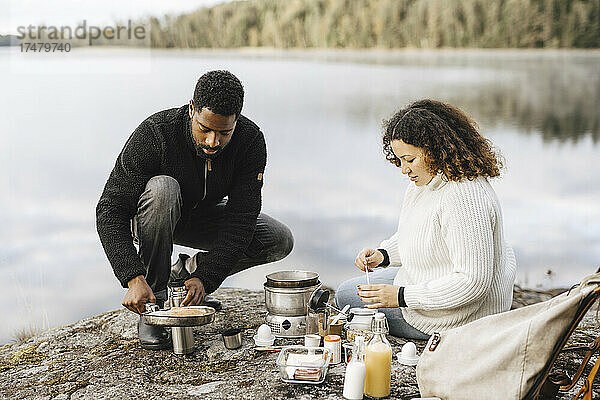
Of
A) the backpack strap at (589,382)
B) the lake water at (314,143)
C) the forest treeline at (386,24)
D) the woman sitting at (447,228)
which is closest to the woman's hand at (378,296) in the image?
the woman sitting at (447,228)

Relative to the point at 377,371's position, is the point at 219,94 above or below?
above

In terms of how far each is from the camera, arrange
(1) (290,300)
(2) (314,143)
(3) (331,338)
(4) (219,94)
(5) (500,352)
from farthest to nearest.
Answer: (2) (314,143)
(1) (290,300)
(4) (219,94)
(3) (331,338)
(5) (500,352)

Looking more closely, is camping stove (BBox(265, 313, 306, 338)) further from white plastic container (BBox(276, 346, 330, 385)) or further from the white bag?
the white bag

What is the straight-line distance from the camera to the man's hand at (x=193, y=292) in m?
2.88

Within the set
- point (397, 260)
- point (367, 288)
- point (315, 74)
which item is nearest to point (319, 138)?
point (315, 74)

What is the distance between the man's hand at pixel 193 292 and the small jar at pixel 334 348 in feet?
1.91

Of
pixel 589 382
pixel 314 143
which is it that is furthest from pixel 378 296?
pixel 314 143

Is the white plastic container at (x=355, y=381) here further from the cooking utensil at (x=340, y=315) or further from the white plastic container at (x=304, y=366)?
the cooking utensil at (x=340, y=315)

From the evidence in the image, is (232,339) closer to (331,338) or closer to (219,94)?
(331,338)

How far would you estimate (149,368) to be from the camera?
2756mm

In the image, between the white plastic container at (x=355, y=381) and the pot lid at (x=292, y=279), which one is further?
the pot lid at (x=292, y=279)

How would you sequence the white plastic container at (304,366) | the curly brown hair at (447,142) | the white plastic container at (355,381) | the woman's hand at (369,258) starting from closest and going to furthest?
the white plastic container at (355,381) < the white plastic container at (304,366) < the curly brown hair at (447,142) < the woman's hand at (369,258)

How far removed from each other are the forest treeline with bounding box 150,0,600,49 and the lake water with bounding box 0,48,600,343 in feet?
0.42

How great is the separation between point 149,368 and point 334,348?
0.74 meters
